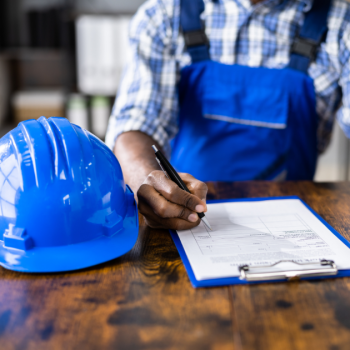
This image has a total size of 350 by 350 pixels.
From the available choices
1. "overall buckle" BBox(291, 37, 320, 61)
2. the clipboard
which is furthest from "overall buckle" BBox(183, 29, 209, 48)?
the clipboard

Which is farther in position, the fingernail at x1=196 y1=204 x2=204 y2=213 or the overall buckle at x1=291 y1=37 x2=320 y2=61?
the overall buckle at x1=291 y1=37 x2=320 y2=61

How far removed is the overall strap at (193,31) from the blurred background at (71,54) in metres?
1.22

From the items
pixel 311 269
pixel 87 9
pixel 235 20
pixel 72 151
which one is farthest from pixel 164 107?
pixel 87 9

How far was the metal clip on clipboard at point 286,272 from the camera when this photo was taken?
473 mm

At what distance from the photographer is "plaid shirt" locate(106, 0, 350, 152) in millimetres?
1063

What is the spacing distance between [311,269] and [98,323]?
28 cm

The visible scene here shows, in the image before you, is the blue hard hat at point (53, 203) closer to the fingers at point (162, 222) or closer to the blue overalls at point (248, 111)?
the fingers at point (162, 222)

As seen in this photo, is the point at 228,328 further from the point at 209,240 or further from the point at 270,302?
the point at 209,240

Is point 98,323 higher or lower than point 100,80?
higher

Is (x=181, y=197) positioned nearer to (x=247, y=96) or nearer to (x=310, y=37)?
(x=247, y=96)

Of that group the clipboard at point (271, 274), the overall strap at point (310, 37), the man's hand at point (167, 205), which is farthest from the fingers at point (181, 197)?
the overall strap at point (310, 37)

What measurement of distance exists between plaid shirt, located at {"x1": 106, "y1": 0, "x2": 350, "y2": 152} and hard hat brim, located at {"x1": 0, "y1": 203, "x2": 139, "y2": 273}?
0.54 metres

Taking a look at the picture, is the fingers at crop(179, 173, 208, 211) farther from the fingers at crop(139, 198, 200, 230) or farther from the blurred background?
the blurred background

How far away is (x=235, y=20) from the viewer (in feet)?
3.68
